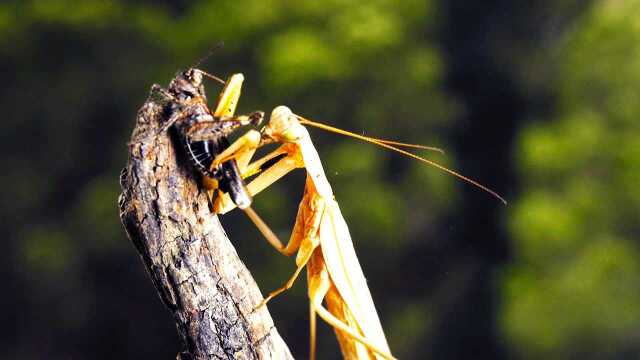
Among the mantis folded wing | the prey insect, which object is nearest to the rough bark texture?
the prey insect

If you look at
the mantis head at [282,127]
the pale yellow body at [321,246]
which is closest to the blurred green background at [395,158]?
the pale yellow body at [321,246]

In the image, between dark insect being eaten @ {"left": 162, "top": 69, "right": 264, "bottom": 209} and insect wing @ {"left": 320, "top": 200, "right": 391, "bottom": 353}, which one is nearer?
dark insect being eaten @ {"left": 162, "top": 69, "right": 264, "bottom": 209}

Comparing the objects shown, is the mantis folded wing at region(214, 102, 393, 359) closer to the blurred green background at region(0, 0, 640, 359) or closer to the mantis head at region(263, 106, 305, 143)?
the mantis head at region(263, 106, 305, 143)

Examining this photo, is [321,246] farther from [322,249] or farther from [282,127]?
[282,127]

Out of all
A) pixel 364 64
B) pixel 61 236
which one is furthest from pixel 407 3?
pixel 61 236

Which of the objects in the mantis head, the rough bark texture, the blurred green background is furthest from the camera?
the blurred green background

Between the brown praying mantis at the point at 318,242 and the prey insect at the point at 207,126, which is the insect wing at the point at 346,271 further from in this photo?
the prey insect at the point at 207,126

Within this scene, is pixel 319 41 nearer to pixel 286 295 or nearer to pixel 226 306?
pixel 286 295
